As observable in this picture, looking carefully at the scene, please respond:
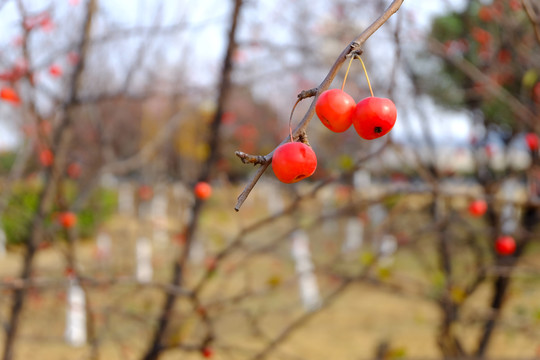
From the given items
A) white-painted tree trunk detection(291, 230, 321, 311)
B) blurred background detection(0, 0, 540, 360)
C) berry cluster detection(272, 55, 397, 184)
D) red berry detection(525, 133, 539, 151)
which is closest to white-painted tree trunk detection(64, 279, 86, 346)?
blurred background detection(0, 0, 540, 360)

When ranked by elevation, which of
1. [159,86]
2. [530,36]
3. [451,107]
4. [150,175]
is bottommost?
[530,36]

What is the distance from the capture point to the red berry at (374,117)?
82 cm

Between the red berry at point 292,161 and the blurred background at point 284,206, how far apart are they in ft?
2.94

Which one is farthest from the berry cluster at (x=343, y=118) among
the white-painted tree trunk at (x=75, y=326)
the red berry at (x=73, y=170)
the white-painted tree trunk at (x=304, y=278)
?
the red berry at (x=73, y=170)

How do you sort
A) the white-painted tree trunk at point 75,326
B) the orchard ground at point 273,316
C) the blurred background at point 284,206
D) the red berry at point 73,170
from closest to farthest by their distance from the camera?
the blurred background at point 284,206, the orchard ground at point 273,316, the white-painted tree trunk at point 75,326, the red berry at point 73,170

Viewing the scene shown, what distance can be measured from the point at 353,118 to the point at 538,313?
2.81 m

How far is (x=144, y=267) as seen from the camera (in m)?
7.82

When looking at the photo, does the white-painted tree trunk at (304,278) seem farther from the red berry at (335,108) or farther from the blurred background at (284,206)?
the red berry at (335,108)

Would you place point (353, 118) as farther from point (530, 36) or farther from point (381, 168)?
point (381, 168)

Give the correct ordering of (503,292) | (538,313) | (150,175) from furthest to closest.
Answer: (150,175) → (503,292) → (538,313)

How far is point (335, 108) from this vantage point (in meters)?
0.83

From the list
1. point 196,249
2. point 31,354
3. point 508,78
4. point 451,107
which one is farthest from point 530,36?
point 196,249

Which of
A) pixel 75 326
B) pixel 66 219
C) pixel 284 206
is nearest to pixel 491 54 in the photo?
pixel 284 206

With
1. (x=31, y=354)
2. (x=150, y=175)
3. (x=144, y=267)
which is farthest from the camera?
(x=150, y=175)
